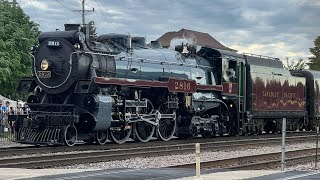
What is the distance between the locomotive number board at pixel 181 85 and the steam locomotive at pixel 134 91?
0.04m

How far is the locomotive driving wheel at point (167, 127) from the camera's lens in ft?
79.2

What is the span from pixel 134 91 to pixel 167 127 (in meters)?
3.02

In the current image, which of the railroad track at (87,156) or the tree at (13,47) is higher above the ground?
the tree at (13,47)

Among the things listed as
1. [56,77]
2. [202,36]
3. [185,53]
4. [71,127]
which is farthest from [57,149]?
[202,36]

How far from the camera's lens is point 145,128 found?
2352cm

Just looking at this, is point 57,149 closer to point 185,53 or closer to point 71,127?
point 71,127

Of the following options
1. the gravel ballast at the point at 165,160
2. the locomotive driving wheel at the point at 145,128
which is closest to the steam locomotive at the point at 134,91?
the locomotive driving wheel at the point at 145,128

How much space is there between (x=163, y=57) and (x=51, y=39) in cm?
504

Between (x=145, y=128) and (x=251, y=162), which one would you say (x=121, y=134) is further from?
(x=251, y=162)

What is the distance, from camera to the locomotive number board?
23.9 m

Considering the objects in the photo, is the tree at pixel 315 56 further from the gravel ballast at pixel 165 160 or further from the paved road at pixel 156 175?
the paved road at pixel 156 175

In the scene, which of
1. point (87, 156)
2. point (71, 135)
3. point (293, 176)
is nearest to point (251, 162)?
point (293, 176)

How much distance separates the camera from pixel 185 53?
26234 mm

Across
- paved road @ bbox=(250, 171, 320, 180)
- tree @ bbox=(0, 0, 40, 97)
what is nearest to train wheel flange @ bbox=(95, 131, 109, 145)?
paved road @ bbox=(250, 171, 320, 180)
